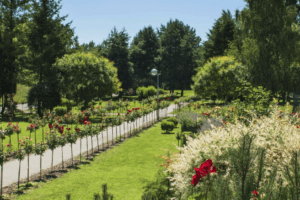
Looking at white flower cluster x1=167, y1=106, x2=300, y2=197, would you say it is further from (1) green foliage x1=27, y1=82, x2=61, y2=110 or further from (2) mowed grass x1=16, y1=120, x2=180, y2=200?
(1) green foliage x1=27, y1=82, x2=61, y2=110

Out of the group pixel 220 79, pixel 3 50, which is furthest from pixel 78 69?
pixel 220 79

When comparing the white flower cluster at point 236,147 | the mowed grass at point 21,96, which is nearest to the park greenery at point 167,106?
the white flower cluster at point 236,147

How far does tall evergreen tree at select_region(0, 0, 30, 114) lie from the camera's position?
77.3ft

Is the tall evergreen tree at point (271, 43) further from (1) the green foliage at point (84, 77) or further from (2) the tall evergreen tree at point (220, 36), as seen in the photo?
(1) the green foliage at point (84, 77)

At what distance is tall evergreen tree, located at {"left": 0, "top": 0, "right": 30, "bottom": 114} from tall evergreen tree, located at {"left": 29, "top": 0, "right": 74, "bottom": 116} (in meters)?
1.87

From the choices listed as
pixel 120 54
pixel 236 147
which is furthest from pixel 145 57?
pixel 236 147

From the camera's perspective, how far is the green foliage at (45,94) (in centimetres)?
2311

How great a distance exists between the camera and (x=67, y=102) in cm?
2631

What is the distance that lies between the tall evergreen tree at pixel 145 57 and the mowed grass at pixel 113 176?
111 feet

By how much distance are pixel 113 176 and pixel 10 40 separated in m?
23.5

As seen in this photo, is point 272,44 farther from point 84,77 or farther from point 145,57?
point 145,57

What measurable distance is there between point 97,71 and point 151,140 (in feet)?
36.5

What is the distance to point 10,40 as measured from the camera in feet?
81.8

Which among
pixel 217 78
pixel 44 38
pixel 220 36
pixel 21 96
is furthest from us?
pixel 220 36
